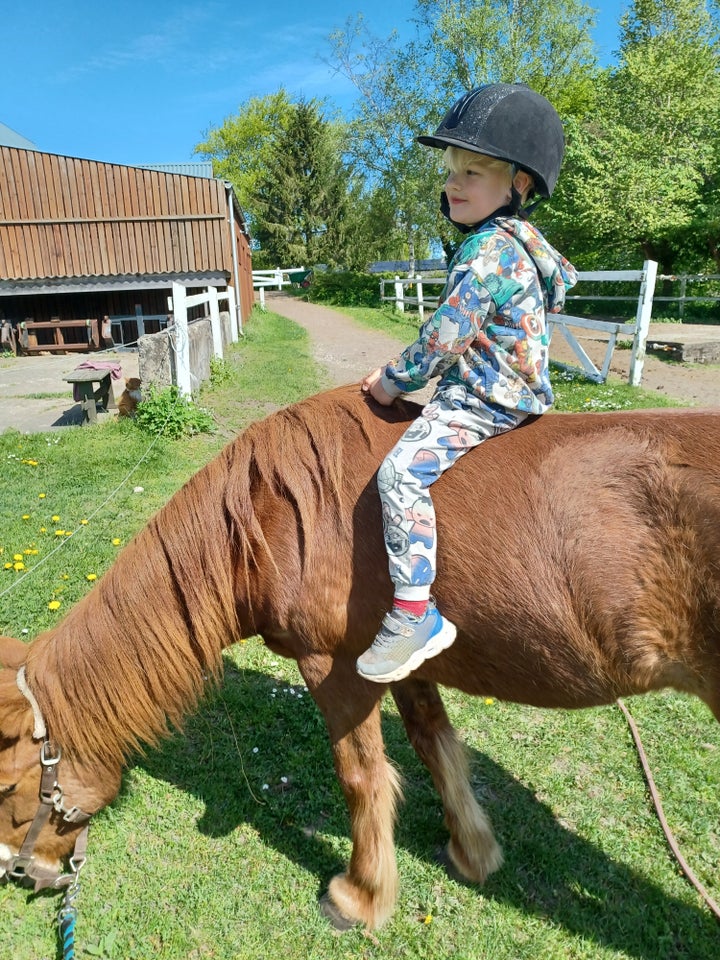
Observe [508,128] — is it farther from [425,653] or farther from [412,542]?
[425,653]

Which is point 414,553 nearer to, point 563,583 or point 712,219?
point 563,583

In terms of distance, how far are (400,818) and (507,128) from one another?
9.20 ft

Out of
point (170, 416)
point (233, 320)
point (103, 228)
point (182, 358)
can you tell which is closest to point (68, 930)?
point (170, 416)

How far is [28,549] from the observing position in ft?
15.3

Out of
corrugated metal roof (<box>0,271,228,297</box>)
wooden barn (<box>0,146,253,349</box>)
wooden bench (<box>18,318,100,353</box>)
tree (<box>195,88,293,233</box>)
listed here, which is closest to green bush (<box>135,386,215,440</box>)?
wooden barn (<box>0,146,253,349</box>)

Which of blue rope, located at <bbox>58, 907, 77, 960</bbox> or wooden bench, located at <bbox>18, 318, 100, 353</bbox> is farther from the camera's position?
wooden bench, located at <bbox>18, 318, 100, 353</bbox>

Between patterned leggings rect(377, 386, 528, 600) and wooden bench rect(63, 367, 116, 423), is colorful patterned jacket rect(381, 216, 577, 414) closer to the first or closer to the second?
patterned leggings rect(377, 386, 528, 600)

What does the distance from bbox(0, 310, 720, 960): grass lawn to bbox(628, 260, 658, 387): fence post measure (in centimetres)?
796

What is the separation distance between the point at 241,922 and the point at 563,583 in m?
1.80

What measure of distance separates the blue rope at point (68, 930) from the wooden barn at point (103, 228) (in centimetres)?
1666

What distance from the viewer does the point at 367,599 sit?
2.04m

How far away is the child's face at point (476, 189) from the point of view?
2035mm

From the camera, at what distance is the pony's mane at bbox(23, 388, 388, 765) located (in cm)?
215

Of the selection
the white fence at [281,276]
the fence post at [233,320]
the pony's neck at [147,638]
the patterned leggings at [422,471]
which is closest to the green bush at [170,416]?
the pony's neck at [147,638]
